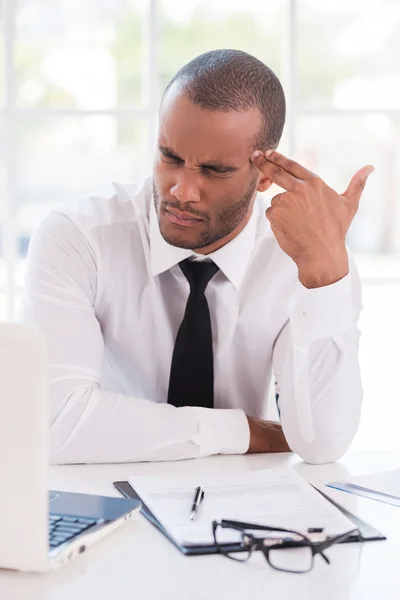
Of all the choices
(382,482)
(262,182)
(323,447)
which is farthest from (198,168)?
(382,482)

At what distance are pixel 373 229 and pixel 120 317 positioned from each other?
1865 millimetres

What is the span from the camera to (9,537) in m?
1.08

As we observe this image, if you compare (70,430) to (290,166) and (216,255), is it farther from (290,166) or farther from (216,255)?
(290,166)

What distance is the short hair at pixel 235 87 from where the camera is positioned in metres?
1.85

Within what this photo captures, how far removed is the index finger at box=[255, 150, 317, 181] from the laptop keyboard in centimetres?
90

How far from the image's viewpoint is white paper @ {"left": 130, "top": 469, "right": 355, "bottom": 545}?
4.16 ft

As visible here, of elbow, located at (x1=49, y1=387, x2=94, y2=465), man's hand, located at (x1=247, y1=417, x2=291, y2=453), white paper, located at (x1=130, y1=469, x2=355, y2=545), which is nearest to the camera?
white paper, located at (x1=130, y1=469, x2=355, y2=545)

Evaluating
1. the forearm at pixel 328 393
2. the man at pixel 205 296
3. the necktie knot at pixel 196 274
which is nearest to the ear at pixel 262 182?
the man at pixel 205 296

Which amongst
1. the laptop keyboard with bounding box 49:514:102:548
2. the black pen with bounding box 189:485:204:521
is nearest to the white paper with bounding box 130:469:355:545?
the black pen with bounding box 189:485:204:521

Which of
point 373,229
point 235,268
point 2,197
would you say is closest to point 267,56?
point 373,229

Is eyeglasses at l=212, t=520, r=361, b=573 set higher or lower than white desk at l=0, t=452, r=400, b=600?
higher

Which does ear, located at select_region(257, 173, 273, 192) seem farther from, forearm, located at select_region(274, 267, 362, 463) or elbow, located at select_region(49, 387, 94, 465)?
elbow, located at select_region(49, 387, 94, 465)

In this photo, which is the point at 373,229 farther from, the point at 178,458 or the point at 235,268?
the point at 178,458

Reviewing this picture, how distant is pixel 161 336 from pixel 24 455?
1035 mm
